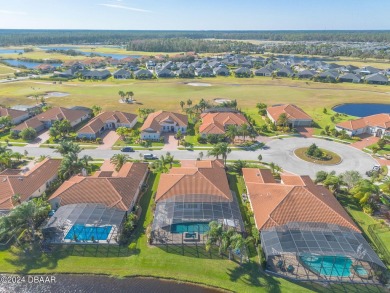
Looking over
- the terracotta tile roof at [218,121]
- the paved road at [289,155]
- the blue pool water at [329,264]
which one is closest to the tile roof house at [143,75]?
the terracotta tile roof at [218,121]

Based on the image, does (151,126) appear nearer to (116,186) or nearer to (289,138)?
(116,186)

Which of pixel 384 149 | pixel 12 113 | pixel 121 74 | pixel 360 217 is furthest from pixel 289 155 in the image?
pixel 121 74

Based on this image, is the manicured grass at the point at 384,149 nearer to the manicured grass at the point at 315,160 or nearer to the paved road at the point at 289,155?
the paved road at the point at 289,155

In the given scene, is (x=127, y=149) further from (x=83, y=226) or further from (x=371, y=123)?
(x=371, y=123)

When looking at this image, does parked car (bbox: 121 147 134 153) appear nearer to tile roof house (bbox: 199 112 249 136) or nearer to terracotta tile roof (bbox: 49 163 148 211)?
terracotta tile roof (bbox: 49 163 148 211)

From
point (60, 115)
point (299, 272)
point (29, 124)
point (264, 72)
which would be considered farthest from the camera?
point (264, 72)

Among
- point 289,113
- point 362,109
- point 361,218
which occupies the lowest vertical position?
point 361,218

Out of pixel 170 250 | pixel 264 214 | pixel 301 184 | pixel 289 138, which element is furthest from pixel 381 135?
pixel 170 250
